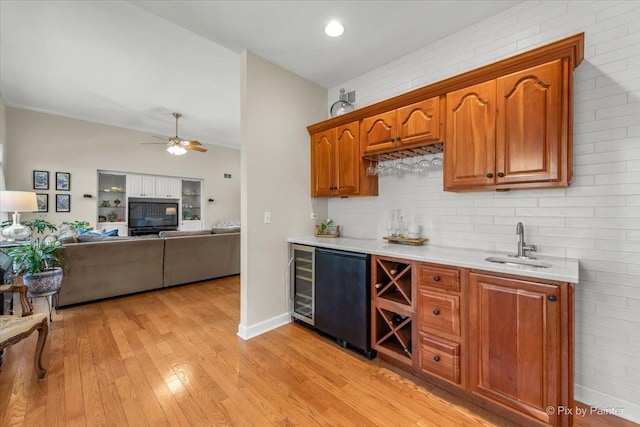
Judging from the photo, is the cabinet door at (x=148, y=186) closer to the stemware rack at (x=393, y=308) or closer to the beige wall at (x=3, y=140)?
the beige wall at (x=3, y=140)

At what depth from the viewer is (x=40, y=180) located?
4828 mm

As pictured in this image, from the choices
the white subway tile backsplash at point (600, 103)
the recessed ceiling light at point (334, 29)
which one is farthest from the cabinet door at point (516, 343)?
the recessed ceiling light at point (334, 29)

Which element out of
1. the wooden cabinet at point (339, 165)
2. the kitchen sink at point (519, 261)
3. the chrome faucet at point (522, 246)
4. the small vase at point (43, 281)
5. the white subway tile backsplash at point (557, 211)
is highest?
the wooden cabinet at point (339, 165)

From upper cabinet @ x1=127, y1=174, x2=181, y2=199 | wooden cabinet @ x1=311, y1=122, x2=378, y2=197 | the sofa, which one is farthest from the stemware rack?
upper cabinet @ x1=127, y1=174, x2=181, y2=199

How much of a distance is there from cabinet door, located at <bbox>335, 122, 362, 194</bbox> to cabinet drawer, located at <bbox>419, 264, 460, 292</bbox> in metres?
1.14

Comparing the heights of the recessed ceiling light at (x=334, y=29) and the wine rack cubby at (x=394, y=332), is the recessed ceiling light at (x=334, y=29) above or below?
above

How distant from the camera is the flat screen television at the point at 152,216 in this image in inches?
240

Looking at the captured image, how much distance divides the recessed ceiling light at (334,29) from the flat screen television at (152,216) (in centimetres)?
578

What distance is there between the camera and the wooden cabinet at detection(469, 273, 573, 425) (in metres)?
1.38

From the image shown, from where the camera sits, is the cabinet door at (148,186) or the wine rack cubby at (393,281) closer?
the wine rack cubby at (393,281)

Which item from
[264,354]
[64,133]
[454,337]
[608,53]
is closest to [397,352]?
[454,337]

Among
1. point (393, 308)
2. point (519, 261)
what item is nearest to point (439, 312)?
point (393, 308)

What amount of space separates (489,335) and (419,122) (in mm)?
1625

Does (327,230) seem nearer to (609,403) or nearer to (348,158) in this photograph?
(348,158)
